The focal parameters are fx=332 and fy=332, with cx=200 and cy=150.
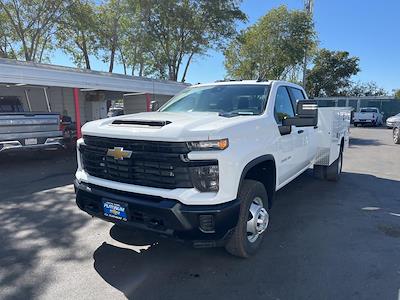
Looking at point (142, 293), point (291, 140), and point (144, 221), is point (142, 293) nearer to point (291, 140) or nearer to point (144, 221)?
point (144, 221)

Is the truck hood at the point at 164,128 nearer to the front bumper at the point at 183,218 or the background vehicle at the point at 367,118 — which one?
the front bumper at the point at 183,218

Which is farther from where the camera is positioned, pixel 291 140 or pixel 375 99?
pixel 375 99

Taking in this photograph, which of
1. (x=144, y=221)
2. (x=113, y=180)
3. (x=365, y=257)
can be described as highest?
(x=113, y=180)

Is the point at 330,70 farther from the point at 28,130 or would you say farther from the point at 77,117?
the point at 28,130

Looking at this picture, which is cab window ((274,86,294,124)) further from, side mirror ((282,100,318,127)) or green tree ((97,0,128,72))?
green tree ((97,0,128,72))

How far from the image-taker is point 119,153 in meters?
3.33

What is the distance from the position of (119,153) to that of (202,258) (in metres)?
1.49

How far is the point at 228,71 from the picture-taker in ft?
98.3

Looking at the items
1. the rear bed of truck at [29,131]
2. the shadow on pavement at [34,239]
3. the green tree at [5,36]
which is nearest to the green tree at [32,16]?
the green tree at [5,36]

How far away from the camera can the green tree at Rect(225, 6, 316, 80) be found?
23.8 metres

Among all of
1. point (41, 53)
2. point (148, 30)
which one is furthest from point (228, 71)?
point (41, 53)

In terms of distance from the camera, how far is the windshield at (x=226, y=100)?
4230 mm

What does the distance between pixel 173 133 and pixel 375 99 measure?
36.6 metres

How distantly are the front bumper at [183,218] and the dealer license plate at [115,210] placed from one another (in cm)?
5
